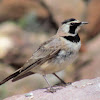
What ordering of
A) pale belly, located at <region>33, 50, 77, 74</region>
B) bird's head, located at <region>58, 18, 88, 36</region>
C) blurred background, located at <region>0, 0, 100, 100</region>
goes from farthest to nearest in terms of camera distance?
blurred background, located at <region>0, 0, 100, 100</region> → bird's head, located at <region>58, 18, 88, 36</region> → pale belly, located at <region>33, 50, 77, 74</region>

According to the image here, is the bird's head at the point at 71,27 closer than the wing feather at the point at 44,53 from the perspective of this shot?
No

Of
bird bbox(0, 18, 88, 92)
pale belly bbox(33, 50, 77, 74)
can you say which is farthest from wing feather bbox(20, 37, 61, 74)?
pale belly bbox(33, 50, 77, 74)

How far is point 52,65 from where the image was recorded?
8977 millimetres

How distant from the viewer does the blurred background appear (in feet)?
53.1

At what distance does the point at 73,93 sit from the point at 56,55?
3.63ft

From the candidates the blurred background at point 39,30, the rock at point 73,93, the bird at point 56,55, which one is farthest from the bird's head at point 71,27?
the blurred background at point 39,30

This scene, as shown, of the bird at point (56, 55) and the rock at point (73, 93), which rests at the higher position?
the bird at point (56, 55)

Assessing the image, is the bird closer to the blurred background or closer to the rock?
the rock

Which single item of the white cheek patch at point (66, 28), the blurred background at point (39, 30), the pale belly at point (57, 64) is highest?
the white cheek patch at point (66, 28)

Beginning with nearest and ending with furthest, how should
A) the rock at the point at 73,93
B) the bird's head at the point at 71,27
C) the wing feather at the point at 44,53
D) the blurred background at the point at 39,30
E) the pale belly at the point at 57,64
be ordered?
1. the rock at the point at 73,93
2. the pale belly at the point at 57,64
3. the wing feather at the point at 44,53
4. the bird's head at the point at 71,27
5. the blurred background at the point at 39,30

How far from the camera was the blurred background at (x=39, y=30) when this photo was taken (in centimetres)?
1617

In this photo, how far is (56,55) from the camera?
9.07 meters

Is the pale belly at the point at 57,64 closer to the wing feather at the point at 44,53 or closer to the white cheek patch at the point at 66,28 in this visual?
the wing feather at the point at 44,53

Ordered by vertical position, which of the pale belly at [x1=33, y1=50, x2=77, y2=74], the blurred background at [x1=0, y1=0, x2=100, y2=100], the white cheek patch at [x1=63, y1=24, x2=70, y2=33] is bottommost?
the blurred background at [x1=0, y1=0, x2=100, y2=100]
